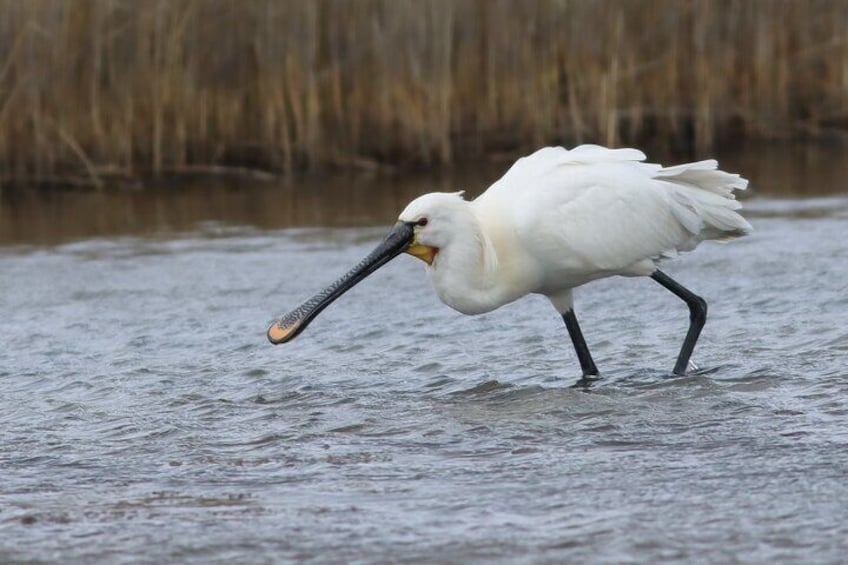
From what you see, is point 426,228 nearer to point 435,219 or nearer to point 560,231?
point 435,219

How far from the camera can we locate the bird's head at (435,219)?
713 cm

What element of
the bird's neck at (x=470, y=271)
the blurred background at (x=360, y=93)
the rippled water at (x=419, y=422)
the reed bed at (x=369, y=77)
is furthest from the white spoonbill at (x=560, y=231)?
the reed bed at (x=369, y=77)

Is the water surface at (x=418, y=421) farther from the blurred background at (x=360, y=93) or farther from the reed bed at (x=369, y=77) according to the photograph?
the reed bed at (x=369, y=77)

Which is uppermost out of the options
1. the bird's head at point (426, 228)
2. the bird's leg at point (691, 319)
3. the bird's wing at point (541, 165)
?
the bird's wing at point (541, 165)

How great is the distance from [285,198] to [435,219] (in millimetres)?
7971

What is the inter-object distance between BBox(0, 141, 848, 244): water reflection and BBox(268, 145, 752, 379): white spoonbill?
226 inches

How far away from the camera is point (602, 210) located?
7523 mm

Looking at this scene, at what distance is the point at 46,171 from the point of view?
15.1 meters

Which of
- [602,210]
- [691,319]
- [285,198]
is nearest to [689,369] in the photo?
[691,319]

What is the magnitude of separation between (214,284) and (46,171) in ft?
15.5

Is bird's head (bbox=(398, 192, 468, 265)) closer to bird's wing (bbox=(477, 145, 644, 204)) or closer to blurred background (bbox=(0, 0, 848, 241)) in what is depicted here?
bird's wing (bbox=(477, 145, 644, 204))

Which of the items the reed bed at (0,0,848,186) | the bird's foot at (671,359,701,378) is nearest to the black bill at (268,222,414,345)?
the bird's foot at (671,359,701,378)

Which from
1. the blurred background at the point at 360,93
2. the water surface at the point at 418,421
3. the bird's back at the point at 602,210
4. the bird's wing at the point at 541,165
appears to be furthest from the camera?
the blurred background at the point at 360,93

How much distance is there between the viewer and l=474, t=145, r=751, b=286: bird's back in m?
7.29
